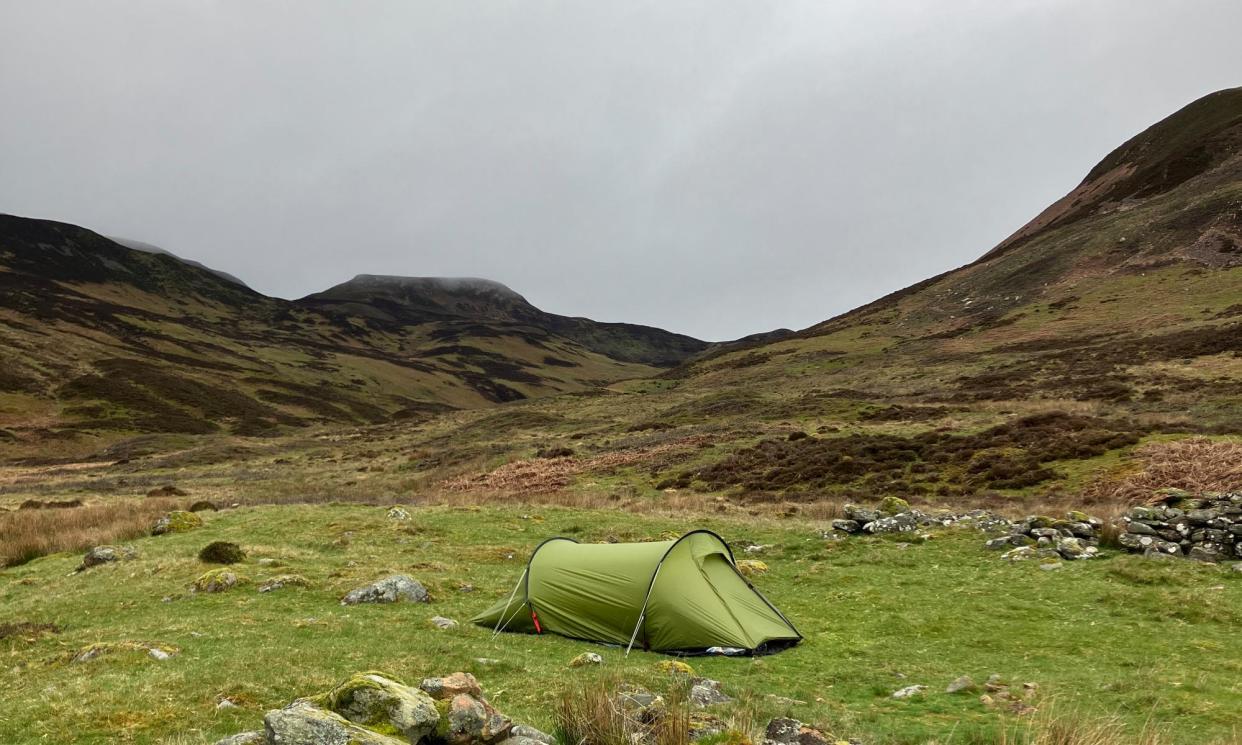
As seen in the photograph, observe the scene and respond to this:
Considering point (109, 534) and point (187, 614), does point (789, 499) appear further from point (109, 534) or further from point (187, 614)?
point (109, 534)

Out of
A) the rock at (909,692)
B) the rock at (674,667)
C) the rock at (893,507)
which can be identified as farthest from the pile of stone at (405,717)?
the rock at (893,507)

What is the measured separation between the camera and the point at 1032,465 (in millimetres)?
33969

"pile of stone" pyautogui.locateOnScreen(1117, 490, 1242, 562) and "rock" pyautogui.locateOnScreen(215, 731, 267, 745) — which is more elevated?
"rock" pyautogui.locateOnScreen(215, 731, 267, 745)

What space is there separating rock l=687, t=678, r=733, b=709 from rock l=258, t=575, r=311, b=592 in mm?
13645

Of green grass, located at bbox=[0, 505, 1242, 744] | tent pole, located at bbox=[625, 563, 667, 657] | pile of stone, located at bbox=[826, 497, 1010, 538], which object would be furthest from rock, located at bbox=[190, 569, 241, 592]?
pile of stone, located at bbox=[826, 497, 1010, 538]

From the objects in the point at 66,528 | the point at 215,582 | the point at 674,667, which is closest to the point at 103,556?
the point at 215,582

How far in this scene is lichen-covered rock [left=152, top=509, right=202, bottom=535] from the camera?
29109mm

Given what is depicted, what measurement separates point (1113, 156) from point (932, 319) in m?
69.3

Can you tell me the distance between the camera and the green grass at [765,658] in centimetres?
957

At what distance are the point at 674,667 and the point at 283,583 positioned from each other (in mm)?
12939

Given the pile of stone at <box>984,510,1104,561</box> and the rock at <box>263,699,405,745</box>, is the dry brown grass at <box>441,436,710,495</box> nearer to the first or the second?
Result: the pile of stone at <box>984,510,1104,561</box>

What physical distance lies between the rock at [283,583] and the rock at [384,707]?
13774 millimetres

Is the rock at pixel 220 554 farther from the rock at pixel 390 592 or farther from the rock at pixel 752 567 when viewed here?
the rock at pixel 752 567

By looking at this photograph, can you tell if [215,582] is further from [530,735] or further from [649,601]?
[530,735]
